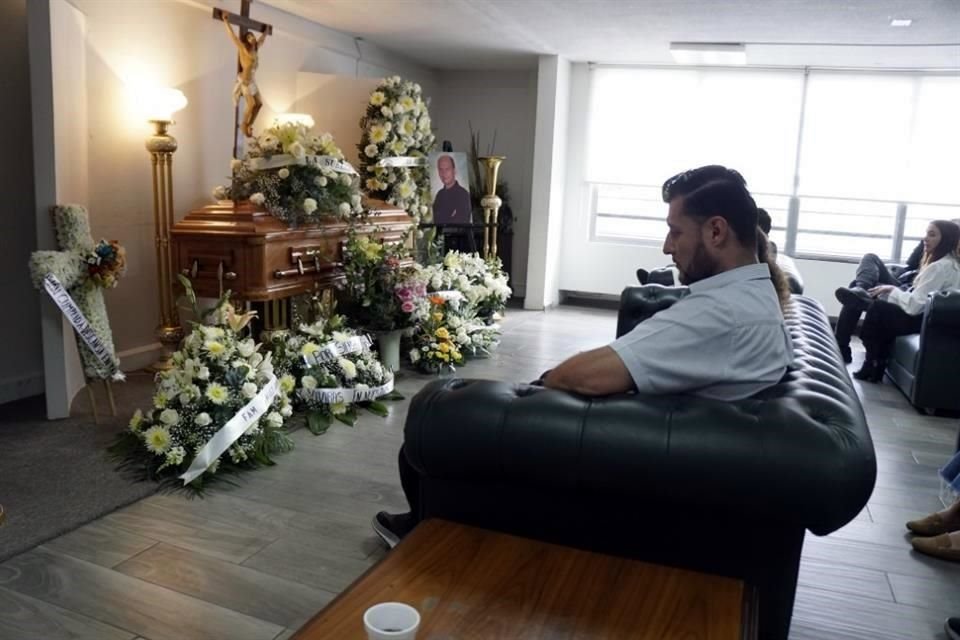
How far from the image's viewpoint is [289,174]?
4391mm

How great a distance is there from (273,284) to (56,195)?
1.14 metres

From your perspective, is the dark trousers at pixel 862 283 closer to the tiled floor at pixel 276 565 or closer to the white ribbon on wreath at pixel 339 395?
the tiled floor at pixel 276 565

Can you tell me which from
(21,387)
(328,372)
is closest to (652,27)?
(328,372)

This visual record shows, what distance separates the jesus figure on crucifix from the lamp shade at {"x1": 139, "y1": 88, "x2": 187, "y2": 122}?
58 centimetres

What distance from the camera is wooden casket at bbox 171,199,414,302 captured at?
164 inches

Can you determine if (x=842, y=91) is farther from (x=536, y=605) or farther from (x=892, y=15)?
(x=536, y=605)

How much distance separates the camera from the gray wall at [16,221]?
405 cm

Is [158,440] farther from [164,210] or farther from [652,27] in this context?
[652,27]

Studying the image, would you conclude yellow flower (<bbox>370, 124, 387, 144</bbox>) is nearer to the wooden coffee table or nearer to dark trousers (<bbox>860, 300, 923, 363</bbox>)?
dark trousers (<bbox>860, 300, 923, 363</bbox>)

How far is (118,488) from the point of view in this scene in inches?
119

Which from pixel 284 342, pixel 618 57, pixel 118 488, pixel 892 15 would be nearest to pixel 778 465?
pixel 118 488

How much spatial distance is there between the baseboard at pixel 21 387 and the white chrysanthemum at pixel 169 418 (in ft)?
5.02

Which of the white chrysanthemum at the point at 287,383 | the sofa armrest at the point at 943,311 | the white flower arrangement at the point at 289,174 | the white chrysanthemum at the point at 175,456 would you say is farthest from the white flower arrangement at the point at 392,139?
the sofa armrest at the point at 943,311

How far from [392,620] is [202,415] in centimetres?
231
